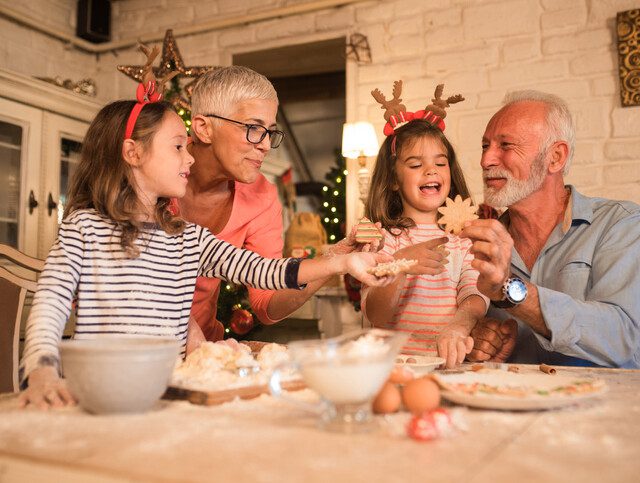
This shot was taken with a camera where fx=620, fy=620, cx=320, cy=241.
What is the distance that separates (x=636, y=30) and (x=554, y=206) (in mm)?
2182

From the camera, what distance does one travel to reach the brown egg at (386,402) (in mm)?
981

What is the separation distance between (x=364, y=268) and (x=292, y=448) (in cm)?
78

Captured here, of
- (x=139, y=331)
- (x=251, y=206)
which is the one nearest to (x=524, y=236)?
(x=251, y=206)

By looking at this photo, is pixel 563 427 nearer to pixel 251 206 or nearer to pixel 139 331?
pixel 139 331

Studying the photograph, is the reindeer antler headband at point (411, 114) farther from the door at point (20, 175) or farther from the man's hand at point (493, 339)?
the door at point (20, 175)

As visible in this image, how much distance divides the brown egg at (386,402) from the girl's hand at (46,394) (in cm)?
52

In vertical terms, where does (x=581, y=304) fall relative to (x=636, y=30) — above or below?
below

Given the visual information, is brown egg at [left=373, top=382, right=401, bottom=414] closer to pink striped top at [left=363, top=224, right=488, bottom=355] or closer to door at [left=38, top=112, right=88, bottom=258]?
pink striped top at [left=363, top=224, right=488, bottom=355]

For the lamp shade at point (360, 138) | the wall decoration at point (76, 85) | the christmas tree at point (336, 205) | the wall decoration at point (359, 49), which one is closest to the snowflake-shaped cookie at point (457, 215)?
the lamp shade at point (360, 138)

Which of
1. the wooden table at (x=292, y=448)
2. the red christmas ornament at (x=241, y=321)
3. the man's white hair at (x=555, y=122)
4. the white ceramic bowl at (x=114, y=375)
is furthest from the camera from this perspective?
the red christmas ornament at (x=241, y=321)

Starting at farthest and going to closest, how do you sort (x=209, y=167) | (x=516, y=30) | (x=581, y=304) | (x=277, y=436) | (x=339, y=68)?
(x=339, y=68)
(x=516, y=30)
(x=209, y=167)
(x=581, y=304)
(x=277, y=436)

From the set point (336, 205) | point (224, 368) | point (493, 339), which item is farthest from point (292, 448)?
point (336, 205)

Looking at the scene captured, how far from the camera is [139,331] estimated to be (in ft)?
5.23

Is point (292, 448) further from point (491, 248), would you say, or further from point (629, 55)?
point (629, 55)
